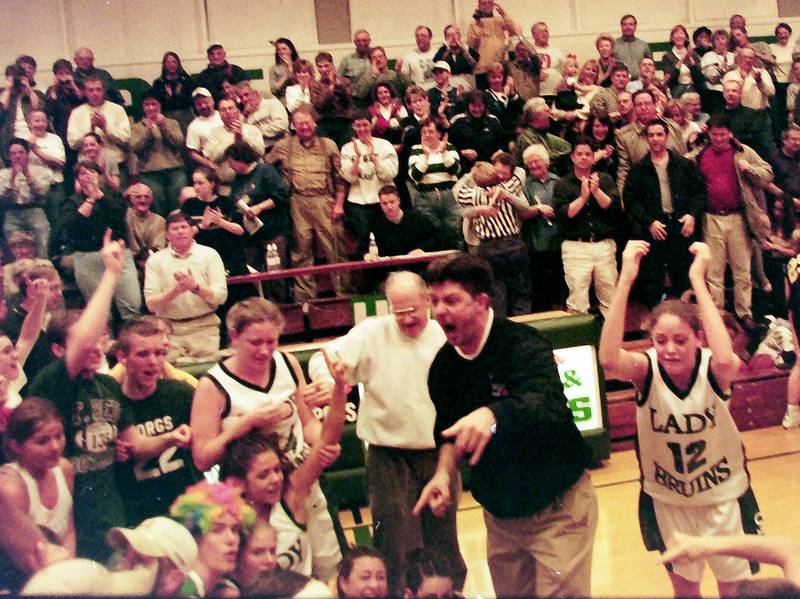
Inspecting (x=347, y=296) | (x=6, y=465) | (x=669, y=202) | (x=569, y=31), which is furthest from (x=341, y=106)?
(x=6, y=465)

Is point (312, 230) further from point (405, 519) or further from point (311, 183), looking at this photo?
point (405, 519)

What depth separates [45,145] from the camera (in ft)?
18.3

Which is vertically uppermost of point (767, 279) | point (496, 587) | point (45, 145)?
point (45, 145)

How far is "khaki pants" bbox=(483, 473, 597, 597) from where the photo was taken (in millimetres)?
3170

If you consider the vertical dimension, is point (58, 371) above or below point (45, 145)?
below

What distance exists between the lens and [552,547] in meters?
3.16

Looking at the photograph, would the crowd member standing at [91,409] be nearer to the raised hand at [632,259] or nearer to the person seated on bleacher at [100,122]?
the raised hand at [632,259]

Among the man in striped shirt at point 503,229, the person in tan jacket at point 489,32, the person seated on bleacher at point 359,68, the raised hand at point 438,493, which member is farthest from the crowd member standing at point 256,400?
the person seated on bleacher at point 359,68

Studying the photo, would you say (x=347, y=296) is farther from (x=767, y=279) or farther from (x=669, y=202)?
(x=767, y=279)

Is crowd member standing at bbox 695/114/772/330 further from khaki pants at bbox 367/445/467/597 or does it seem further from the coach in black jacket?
khaki pants at bbox 367/445/467/597

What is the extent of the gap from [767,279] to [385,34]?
8.74 ft

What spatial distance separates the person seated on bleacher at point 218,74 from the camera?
5984 millimetres

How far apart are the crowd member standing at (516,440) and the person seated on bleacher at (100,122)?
3303 millimetres

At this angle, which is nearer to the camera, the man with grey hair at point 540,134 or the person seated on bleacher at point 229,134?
the man with grey hair at point 540,134
